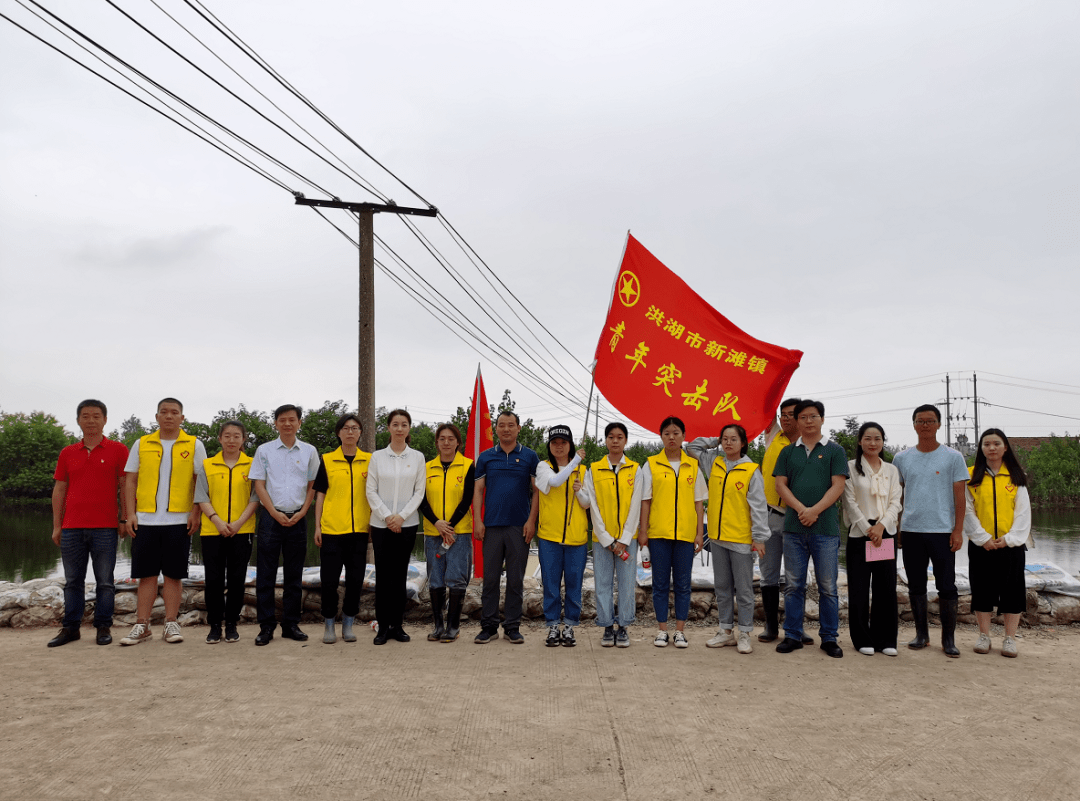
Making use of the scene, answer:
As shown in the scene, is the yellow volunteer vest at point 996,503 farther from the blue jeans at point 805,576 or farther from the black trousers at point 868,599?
the blue jeans at point 805,576

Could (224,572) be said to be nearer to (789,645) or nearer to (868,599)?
(789,645)

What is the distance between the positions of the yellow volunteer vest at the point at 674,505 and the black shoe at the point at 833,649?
3.54 ft

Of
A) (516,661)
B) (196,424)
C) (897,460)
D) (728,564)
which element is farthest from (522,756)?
(196,424)

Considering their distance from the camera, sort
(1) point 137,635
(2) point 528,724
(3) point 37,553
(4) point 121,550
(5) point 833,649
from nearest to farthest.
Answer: (2) point 528,724
(5) point 833,649
(1) point 137,635
(4) point 121,550
(3) point 37,553

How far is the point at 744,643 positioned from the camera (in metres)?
4.66

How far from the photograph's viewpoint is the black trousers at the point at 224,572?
496 centimetres

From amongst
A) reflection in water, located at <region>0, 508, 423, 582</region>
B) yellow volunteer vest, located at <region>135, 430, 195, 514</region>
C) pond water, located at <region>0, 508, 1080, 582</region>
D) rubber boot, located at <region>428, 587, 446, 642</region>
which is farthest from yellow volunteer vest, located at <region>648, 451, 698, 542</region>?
pond water, located at <region>0, 508, 1080, 582</region>

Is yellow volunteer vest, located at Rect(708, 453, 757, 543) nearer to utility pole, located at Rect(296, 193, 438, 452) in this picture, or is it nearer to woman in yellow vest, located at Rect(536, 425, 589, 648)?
woman in yellow vest, located at Rect(536, 425, 589, 648)

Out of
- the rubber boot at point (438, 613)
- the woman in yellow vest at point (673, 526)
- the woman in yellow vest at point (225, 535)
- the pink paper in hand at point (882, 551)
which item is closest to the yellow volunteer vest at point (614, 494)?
the woman in yellow vest at point (673, 526)

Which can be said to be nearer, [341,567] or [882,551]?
[882,551]

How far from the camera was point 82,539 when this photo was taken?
4812 mm

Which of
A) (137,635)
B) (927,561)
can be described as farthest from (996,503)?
(137,635)

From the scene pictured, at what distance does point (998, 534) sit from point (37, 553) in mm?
21955

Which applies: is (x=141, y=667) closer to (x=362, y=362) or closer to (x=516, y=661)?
(x=516, y=661)
